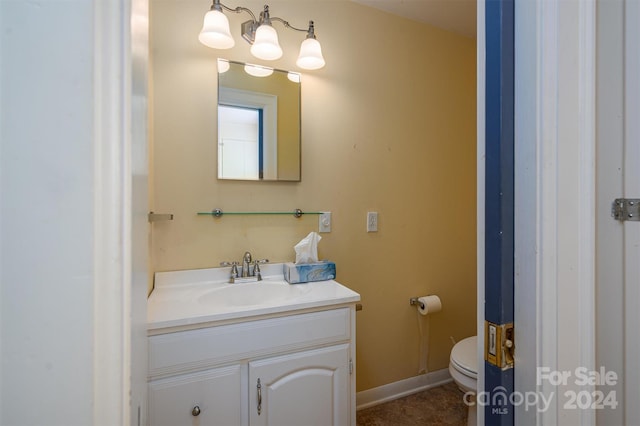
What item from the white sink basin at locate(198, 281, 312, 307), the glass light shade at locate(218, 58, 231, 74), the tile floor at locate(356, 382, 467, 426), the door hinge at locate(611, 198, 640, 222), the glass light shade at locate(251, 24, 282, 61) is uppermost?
the glass light shade at locate(251, 24, 282, 61)

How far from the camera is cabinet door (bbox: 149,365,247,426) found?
3.22 ft

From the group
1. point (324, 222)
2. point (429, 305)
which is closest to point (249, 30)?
point (324, 222)

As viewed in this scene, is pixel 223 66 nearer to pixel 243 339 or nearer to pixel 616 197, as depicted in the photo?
pixel 243 339

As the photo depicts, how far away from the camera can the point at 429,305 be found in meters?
1.84

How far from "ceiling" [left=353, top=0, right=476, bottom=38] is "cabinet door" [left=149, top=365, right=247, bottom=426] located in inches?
78.2

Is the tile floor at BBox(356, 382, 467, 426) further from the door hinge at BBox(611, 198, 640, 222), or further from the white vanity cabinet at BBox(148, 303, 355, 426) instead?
the door hinge at BBox(611, 198, 640, 222)

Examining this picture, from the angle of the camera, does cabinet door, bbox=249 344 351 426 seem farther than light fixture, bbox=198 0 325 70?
No

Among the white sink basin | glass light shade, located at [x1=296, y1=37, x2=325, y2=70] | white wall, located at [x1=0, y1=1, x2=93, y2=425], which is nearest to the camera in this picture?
white wall, located at [x1=0, y1=1, x2=93, y2=425]

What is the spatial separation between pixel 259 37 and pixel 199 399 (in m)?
1.50

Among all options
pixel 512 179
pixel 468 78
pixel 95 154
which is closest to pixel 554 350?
pixel 512 179

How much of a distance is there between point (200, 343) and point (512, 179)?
1026 millimetres

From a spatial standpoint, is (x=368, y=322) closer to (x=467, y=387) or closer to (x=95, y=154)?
(x=467, y=387)

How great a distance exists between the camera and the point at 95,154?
311mm

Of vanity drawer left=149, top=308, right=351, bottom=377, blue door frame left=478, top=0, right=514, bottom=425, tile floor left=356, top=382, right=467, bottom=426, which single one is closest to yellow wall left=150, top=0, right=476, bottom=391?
tile floor left=356, top=382, right=467, bottom=426
